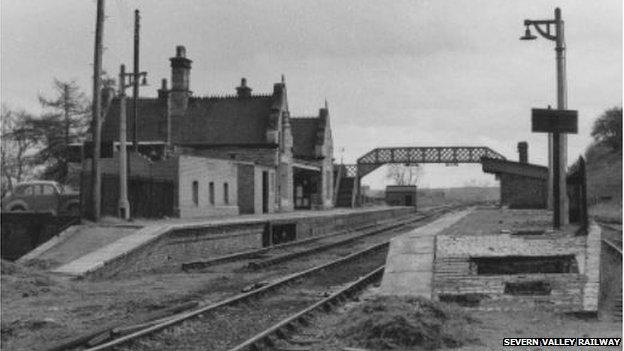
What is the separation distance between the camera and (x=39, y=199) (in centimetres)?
3294

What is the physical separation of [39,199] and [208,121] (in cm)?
2334

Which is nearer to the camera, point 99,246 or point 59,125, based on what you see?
→ point 99,246

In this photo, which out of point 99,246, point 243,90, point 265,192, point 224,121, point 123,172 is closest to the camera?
point 99,246

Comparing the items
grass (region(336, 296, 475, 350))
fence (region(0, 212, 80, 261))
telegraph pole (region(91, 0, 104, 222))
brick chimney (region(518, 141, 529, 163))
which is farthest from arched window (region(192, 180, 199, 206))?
brick chimney (region(518, 141, 529, 163))

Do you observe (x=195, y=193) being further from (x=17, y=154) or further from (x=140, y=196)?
(x=17, y=154)

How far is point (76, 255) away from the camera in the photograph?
72.2 ft

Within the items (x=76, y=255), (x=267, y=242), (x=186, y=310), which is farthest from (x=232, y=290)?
(x=267, y=242)

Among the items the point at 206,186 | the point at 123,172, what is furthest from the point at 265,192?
the point at 123,172

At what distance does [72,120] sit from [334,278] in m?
55.9

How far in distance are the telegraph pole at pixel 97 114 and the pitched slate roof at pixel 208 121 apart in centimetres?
2667

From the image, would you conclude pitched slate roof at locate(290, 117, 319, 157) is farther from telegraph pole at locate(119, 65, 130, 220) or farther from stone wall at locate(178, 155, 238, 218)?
telegraph pole at locate(119, 65, 130, 220)

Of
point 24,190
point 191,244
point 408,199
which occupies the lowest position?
point 191,244

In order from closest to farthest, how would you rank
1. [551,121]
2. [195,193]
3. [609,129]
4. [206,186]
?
[551,121]
[195,193]
[206,186]
[609,129]

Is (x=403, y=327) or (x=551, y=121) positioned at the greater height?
(x=551, y=121)
